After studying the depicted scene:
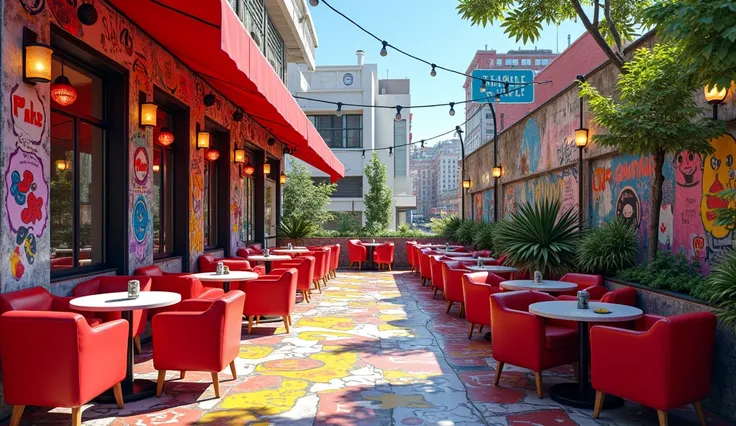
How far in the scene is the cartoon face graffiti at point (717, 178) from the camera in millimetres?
5191

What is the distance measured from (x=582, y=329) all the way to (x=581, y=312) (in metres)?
0.23

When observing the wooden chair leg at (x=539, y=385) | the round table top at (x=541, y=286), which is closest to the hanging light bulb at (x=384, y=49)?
the round table top at (x=541, y=286)

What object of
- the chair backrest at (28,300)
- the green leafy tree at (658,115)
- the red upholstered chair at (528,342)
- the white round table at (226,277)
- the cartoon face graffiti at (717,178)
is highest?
the green leafy tree at (658,115)

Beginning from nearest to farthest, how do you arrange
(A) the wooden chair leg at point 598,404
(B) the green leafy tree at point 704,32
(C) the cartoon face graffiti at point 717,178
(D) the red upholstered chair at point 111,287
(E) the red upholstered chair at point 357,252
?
1. (B) the green leafy tree at point 704,32
2. (A) the wooden chair leg at point 598,404
3. (C) the cartoon face graffiti at point 717,178
4. (D) the red upholstered chair at point 111,287
5. (E) the red upholstered chair at point 357,252

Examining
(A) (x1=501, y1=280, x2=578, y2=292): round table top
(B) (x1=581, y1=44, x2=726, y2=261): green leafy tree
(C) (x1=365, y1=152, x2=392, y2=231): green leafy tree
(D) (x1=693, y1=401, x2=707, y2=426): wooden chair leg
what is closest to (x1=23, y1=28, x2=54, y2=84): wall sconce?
(A) (x1=501, y1=280, x2=578, y2=292): round table top

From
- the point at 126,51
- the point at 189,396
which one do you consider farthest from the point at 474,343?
the point at 126,51

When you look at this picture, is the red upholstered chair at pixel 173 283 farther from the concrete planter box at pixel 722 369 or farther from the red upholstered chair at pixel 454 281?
the concrete planter box at pixel 722 369

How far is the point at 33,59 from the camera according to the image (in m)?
4.53

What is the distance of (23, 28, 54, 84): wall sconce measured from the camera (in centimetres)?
452

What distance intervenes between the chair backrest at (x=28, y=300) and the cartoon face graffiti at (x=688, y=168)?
6.21 metres

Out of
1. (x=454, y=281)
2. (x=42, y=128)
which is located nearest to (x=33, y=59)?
(x=42, y=128)

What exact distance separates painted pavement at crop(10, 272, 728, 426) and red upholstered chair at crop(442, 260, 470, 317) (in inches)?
28.0

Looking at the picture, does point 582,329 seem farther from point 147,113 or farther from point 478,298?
point 147,113

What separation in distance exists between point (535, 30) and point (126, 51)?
16.6ft
